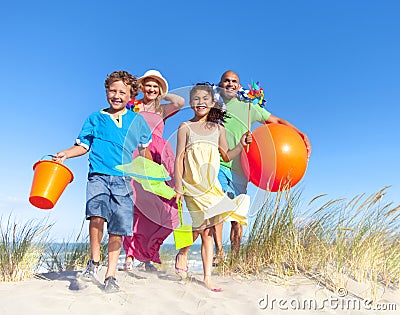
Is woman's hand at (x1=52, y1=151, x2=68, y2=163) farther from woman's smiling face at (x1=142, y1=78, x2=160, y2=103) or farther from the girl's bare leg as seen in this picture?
woman's smiling face at (x1=142, y1=78, x2=160, y2=103)

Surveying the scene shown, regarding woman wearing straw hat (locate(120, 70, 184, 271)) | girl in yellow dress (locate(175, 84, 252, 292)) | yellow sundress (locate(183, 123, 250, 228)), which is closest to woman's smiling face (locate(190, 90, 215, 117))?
girl in yellow dress (locate(175, 84, 252, 292))

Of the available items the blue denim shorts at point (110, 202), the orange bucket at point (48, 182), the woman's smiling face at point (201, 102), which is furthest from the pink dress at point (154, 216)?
the orange bucket at point (48, 182)

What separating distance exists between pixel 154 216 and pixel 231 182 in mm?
925

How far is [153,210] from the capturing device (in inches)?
191

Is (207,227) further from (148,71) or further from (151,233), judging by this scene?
(148,71)

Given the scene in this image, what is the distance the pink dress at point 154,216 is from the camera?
190 inches

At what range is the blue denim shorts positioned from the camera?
12.6 feet

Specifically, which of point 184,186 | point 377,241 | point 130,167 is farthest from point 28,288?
point 377,241

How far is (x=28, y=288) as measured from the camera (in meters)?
3.86

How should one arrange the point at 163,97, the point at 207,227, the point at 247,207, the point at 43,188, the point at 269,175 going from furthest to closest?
1. the point at 163,97
2. the point at 269,175
3. the point at 247,207
4. the point at 207,227
5. the point at 43,188

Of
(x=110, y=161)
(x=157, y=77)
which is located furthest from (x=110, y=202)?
(x=157, y=77)

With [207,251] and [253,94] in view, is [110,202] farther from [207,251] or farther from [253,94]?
[253,94]

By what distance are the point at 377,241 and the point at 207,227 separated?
190 centimetres

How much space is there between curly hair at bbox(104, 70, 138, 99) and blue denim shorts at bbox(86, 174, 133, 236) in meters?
0.88
